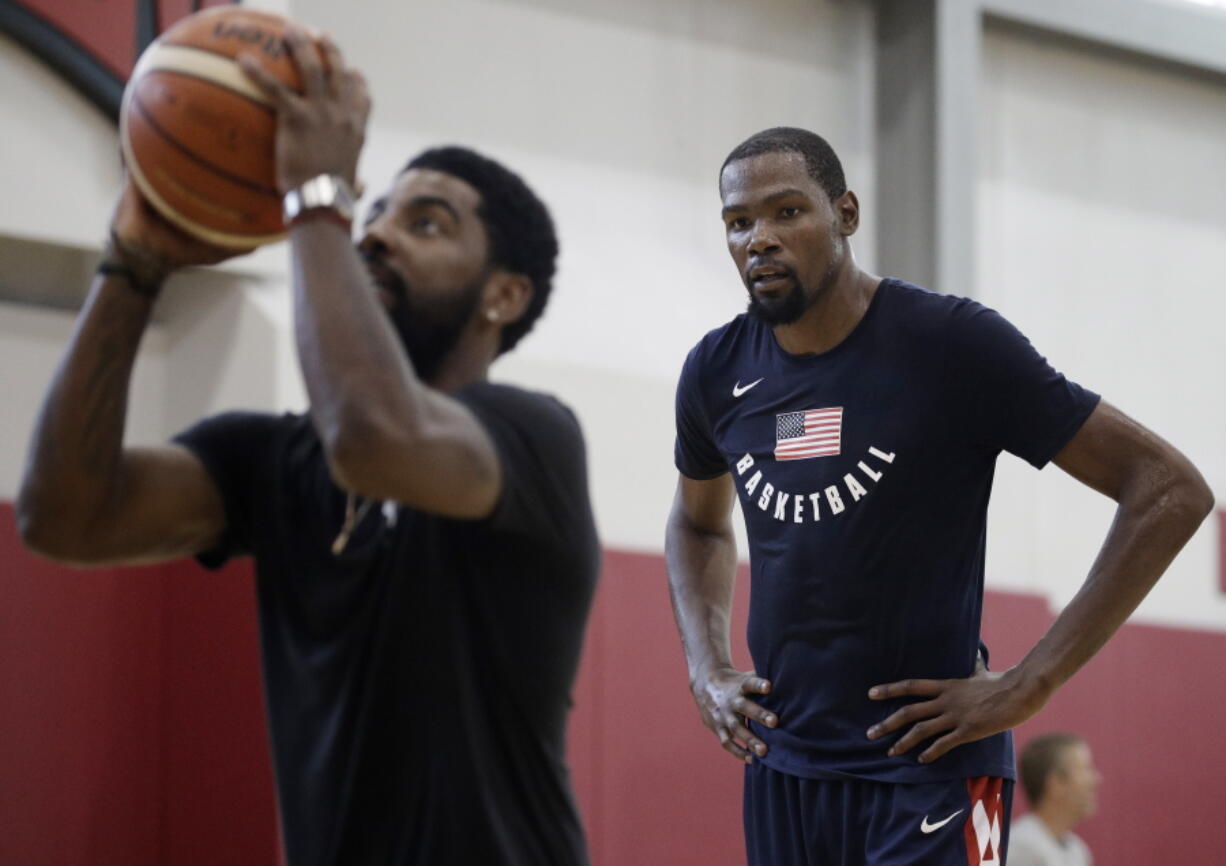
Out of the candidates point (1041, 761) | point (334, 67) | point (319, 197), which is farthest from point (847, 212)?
point (1041, 761)

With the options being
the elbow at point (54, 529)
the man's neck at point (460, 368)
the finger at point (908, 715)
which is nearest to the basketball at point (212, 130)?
the man's neck at point (460, 368)

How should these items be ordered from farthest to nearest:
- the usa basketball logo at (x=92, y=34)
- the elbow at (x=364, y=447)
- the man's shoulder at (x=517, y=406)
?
1. the usa basketball logo at (x=92, y=34)
2. the man's shoulder at (x=517, y=406)
3. the elbow at (x=364, y=447)

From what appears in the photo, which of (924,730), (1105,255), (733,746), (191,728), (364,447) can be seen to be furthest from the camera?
(1105,255)

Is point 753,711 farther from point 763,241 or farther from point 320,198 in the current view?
point 320,198

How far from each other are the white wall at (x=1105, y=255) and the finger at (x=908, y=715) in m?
5.27

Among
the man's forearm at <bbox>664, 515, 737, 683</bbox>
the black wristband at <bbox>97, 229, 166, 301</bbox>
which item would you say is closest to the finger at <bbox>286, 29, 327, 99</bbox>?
the black wristband at <bbox>97, 229, 166, 301</bbox>

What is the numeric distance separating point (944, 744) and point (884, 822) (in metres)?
0.20

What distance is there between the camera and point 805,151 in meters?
3.62

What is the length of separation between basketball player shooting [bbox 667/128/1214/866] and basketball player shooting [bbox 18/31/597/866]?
45.1 inches

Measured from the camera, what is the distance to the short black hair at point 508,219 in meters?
2.36

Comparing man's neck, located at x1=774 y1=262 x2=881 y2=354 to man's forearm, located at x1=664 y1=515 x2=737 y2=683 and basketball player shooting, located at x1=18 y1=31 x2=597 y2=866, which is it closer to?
man's forearm, located at x1=664 y1=515 x2=737 y2=683

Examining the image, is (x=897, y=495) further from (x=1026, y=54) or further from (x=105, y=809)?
(x=1026, y=54)

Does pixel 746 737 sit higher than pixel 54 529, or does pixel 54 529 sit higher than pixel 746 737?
pixel 54 529

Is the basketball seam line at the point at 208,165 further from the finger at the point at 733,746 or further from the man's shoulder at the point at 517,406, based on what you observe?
the finger at the point at 733,746
